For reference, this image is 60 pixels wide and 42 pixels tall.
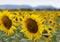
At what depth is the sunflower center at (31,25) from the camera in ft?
2.30

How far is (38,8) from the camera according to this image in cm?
105

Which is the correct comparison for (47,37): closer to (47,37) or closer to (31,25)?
(47,37)

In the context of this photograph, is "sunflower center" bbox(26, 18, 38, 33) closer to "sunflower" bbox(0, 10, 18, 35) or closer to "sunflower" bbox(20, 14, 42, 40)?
"sunflower" bbox(20, 14, 42, 40)

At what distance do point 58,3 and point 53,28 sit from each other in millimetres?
213

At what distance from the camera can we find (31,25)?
0.70 m

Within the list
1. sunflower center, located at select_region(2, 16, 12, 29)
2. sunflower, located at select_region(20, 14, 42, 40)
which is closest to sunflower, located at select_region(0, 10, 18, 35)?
sunflower center, located at select_region(2, 16, 12, 29)

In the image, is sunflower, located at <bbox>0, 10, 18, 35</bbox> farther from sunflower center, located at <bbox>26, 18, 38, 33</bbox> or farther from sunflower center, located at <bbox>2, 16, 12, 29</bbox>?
sunflower center, located at <bbox>26, 18, 38, 33</bbox>

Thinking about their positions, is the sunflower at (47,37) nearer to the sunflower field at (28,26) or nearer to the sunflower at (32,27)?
the sunflower field at (28,26)

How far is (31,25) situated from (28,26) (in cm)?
4

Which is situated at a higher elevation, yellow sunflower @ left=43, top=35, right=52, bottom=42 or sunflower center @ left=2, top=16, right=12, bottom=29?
sunflower center @ left=2, top=16, right=12, bottom=29

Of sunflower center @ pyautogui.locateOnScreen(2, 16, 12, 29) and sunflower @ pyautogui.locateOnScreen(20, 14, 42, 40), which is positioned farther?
sunflower center @ pyautogui.locateOnScreen(2, 16, 12, 29)

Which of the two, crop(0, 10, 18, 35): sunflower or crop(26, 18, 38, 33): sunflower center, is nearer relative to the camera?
crop(26, 18, 38, 33): sunflower center

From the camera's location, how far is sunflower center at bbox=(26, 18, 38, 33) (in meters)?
0.70

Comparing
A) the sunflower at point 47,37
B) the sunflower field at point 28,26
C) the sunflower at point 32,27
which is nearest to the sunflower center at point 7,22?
the sunflower field at point 28,26
